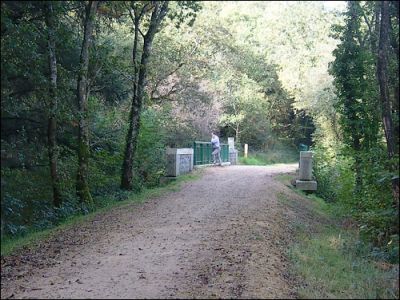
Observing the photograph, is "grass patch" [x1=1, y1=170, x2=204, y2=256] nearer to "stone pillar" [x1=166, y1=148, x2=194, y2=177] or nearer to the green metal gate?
"stone pillar" [x1=166, y1=148, x2=194, y2=177]

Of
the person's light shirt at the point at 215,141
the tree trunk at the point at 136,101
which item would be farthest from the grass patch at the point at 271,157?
the tree trunk at the point at 136,101

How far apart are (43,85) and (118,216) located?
4.25 m

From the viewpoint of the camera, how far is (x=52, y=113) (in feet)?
33.4

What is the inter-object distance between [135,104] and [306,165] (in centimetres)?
747

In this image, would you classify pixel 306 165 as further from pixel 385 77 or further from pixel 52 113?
pixel 52 113

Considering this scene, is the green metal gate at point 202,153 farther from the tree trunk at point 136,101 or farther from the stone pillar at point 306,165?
the tree trunk at point 136,101

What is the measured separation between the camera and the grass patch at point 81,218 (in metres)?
8.46

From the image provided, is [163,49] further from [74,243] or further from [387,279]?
[387,279]

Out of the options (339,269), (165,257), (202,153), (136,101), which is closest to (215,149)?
(202,153)

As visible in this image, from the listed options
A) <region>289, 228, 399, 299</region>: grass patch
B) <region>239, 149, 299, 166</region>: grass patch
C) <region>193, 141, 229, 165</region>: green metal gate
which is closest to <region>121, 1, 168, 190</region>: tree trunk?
<region>193, 141, 229, 165</region>: green metal gate

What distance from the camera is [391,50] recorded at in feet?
34.6

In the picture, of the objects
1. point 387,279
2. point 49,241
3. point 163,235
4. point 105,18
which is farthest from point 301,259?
point 105,18

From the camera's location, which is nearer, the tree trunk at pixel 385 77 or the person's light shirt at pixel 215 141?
the tree trunk at pixel 385 77

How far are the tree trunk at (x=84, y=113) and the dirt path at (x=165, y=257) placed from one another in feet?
4.73
